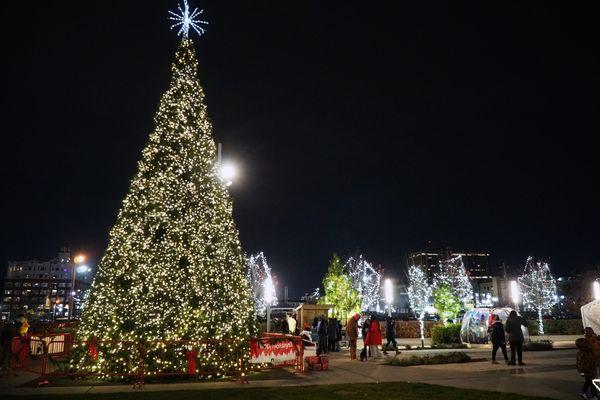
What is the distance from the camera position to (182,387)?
1162cm

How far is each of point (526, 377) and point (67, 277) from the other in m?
186

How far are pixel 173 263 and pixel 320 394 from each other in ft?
18.3

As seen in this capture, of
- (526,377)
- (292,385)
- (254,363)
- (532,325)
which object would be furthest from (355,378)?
(532,325)

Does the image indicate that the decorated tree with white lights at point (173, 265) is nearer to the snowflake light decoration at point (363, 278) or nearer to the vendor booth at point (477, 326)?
the vendor booth at point (477, 326)

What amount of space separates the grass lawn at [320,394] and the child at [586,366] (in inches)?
43.6

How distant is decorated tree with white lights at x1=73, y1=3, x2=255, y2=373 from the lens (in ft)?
42.4

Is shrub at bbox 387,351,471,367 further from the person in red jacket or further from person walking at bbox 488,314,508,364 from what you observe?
the person in red jacket

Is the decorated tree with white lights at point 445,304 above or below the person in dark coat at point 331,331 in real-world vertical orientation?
above

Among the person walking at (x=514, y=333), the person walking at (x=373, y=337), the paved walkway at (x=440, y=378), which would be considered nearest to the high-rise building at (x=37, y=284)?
the person walking at (x=373, y=337)

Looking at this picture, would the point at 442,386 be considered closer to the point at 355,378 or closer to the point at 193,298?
the point at 355,378

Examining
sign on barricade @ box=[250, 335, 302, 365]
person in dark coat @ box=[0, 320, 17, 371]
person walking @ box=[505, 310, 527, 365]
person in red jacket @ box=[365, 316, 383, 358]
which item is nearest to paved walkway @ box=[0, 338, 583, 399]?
person walking @ box=[505, 310, 527, 365]

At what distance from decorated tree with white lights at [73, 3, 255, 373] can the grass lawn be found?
6.64 feet

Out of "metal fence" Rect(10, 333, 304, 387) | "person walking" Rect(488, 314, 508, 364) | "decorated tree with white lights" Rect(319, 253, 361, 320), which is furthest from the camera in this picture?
"decorated tree with white lights" Rect(319, 253, 361, 320)

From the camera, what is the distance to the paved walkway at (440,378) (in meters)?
11.1
